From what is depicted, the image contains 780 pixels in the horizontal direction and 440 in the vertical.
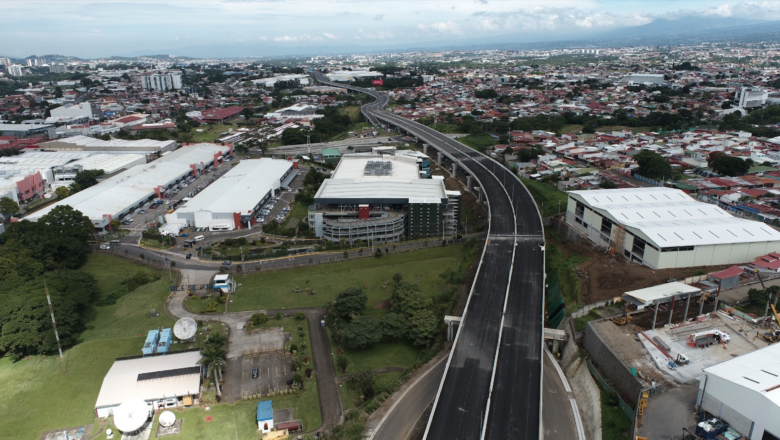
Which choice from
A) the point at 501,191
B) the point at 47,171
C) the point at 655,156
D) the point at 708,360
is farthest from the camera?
the point at 47,171

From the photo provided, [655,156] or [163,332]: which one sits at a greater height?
[655,156]

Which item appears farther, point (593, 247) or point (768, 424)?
point (593, 247)

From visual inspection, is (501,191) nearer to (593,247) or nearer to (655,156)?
(593,247)

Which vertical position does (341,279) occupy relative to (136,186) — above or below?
below

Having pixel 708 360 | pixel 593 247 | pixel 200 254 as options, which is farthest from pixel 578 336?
pixel 200 254

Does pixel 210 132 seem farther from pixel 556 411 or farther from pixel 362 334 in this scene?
pixel 556 411

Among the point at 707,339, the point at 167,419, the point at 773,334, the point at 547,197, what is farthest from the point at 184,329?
the point at 547,197
